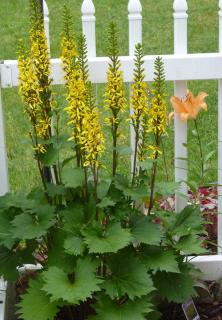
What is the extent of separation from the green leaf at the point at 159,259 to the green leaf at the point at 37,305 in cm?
40

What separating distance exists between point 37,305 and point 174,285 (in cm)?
59

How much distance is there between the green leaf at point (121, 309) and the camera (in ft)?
8.30

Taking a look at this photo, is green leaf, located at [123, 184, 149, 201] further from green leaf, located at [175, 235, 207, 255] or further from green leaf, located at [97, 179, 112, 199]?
green leaf, located at [175, 235, 207, 255]

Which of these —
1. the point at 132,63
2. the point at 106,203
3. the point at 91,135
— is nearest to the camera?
the point at 91,135

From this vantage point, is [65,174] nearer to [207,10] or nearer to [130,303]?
[130,303]

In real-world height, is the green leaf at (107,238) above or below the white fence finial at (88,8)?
below

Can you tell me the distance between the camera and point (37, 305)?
257cm

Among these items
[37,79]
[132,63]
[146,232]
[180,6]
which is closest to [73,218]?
[146,232]

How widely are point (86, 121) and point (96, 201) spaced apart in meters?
0.37

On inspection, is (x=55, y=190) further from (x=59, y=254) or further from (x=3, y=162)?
(x=3, y=162)

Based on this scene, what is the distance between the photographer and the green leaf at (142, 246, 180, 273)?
2637mm

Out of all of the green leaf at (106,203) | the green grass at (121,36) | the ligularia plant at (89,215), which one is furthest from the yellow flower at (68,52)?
the green grass at (121,36)

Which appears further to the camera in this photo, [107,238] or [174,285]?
[174,285]

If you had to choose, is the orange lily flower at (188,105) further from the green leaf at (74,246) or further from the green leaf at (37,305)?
the green leaf at (37,305)
